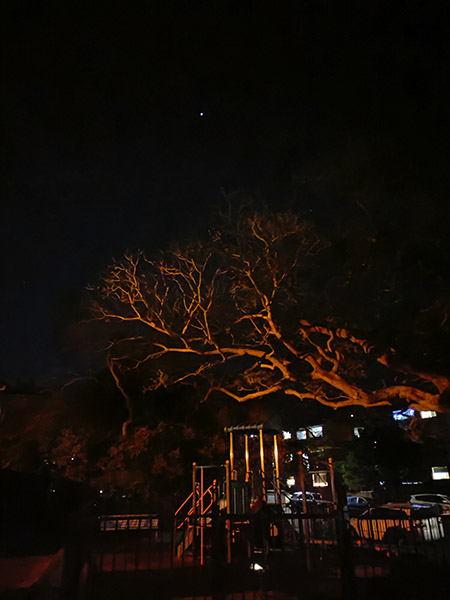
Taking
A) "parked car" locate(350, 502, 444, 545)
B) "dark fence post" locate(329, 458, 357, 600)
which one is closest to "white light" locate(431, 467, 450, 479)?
"parked car" locate(350, 502, 444, 545)

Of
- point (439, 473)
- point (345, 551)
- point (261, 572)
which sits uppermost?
point (439, 473)

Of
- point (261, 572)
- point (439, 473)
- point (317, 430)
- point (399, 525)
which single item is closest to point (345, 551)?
Result: point (261, 572)

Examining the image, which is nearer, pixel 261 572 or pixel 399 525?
pixel 261 572

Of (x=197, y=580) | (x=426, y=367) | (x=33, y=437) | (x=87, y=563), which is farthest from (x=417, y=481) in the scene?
(x=87, y=563)

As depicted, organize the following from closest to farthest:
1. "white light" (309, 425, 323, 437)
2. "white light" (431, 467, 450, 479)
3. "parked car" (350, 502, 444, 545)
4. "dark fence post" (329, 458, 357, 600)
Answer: "dark fence post" (329, 458, 357, 600), "parked car" (350, 502, 444, 545), "white light" (431, 467, 450, 479), "white light" (309, 425, 323, 437)

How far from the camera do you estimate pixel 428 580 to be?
6.89 metres

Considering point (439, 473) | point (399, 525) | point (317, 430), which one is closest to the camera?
point (399, 525)

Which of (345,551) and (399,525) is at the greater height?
(399,525)

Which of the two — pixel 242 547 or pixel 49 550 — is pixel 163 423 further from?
pixel 242 547

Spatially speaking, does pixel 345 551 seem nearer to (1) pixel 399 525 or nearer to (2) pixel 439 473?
(1) pixel 399 525

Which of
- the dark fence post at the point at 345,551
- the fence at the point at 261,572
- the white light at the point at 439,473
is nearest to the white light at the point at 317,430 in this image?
the white light at the point at 439,473

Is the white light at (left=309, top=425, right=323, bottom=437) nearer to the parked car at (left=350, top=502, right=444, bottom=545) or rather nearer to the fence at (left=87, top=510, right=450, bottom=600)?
the parked car at (left=350, top=502, right=444, bottom=545)

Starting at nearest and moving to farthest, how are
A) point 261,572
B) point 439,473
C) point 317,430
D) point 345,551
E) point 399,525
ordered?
point 345,551
point 261,572
point 399,525
point 439,473
point 317,430

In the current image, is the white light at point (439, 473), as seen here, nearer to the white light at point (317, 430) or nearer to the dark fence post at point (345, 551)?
the white light at point (317, 430)
